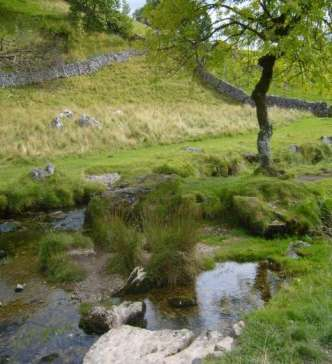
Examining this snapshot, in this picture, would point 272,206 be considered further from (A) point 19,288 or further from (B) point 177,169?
(B) point 177,169

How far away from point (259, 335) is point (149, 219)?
5.43 meters

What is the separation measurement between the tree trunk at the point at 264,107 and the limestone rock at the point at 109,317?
1074cm

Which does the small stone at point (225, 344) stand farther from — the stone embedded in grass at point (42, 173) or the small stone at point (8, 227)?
the stone embedded in grass at point (42, 173)

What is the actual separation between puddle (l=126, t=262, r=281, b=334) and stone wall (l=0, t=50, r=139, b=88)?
1512 inches

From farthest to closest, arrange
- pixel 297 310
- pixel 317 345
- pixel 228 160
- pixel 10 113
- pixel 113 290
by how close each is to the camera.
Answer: pixel 10 113
pixel 228 160
pixel 113 290
pixel 297 310
pixel 317 345

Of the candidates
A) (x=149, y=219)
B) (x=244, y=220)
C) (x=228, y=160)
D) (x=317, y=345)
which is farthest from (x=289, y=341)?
(x=228, y=160)

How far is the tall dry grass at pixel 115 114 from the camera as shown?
2778cm

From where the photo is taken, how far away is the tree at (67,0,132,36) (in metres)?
56.3

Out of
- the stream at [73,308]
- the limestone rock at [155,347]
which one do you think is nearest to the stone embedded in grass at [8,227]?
the stream at [73,308]

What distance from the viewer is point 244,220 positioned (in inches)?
569

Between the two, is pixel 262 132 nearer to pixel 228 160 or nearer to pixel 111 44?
pixel 228 160

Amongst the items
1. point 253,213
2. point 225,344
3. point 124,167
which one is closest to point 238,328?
point 225,344

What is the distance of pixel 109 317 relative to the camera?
8.86 meters

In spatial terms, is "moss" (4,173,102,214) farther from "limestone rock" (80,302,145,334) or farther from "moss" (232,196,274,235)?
"limestone rock" (80,302,145,334)
